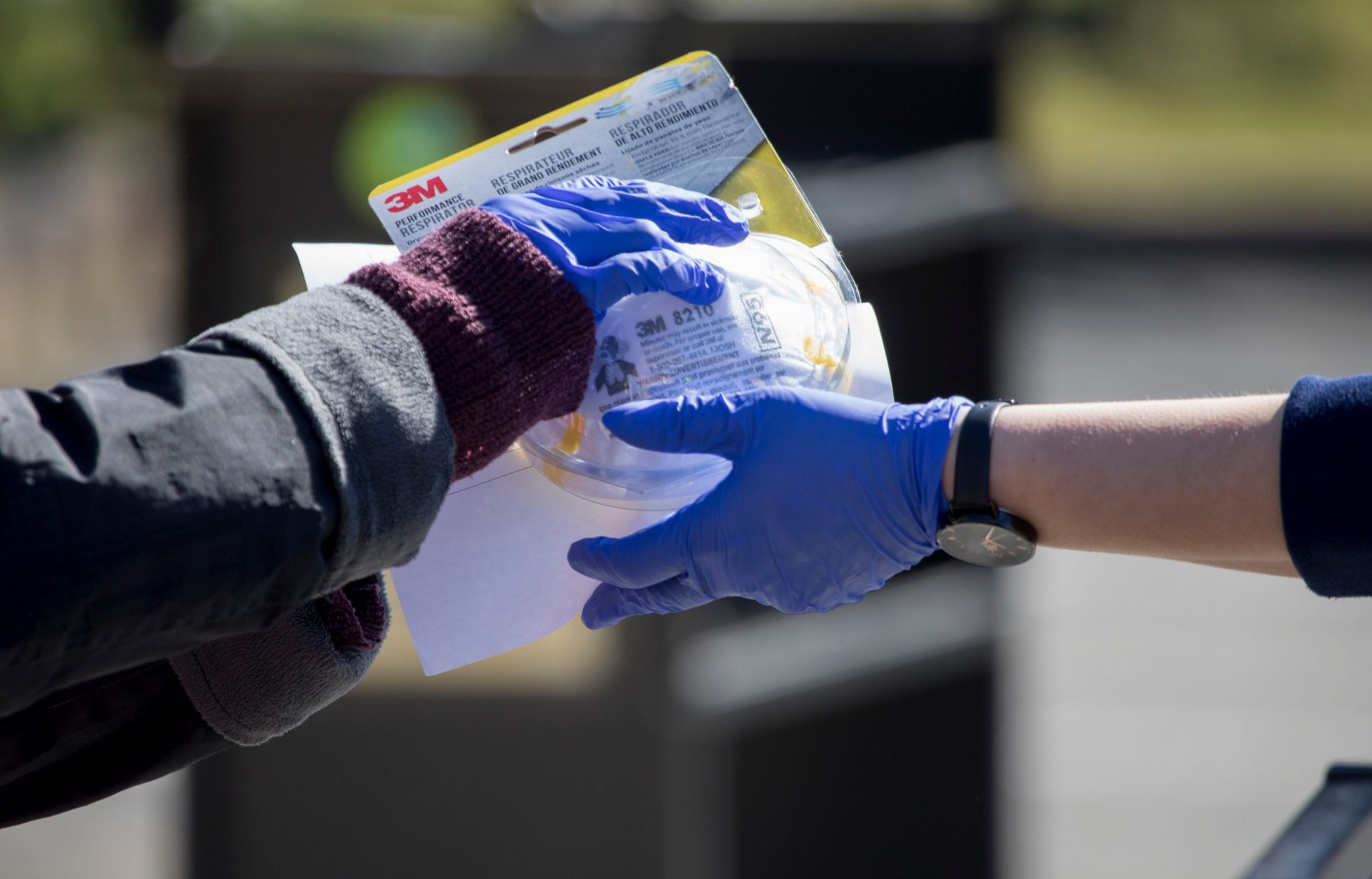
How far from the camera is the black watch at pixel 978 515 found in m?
1.56

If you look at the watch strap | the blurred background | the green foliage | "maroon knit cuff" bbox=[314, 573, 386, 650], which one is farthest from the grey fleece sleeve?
the green foliage

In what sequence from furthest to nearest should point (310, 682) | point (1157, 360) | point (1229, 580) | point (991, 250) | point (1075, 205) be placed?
1. point (1075, 205)
2. point (1157, 360)
3. point (1229, 580)
4. point (991, 250)
5. point (310, 682)

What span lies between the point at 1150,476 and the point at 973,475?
201 mm

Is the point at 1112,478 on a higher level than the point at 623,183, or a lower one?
lower

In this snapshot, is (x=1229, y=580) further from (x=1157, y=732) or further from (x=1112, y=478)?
(x=1112, y=478)

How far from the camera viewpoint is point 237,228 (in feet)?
10.3

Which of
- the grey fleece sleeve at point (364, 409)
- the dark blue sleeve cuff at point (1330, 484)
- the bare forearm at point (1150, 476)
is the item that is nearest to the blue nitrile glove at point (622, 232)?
the grey fleece sleeve at point (364, 409)

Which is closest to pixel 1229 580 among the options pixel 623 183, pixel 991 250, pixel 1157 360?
pixel 991 250

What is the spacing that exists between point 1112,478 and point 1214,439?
0.39ft

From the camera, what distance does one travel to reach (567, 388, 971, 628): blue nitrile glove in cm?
154

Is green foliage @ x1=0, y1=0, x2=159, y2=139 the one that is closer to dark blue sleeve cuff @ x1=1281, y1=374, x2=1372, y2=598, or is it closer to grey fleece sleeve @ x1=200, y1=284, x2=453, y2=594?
grey fleece sleeve @ x1=200, y1=284, x2=453, y2=594

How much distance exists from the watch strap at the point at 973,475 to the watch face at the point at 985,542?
14 millimetres

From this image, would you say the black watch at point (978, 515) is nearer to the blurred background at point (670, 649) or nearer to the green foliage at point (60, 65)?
the blurred background at point (670, 649)

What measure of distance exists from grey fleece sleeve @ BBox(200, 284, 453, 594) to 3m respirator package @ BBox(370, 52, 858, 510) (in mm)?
370
